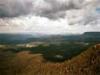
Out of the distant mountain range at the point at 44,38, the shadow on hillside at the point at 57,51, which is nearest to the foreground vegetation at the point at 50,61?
the shadow on hillside at the point at 57,51

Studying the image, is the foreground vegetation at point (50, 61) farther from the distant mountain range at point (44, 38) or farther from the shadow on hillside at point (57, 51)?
the distant mountain range at point (44, 38)

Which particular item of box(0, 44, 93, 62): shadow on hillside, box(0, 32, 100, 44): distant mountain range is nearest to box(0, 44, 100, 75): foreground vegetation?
box(0, 44, 93, 62): shadow on hillside

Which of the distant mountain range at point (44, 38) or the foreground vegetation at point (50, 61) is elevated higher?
the distant mountain range at point (44, 38)

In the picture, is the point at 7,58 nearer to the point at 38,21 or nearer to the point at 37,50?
the point at 37,50

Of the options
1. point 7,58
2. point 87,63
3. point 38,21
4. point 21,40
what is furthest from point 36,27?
point 87,63

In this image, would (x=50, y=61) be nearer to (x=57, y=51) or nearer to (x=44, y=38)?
(x=57, y=51)

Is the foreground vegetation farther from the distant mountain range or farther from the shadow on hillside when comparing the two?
the distant mountain range
